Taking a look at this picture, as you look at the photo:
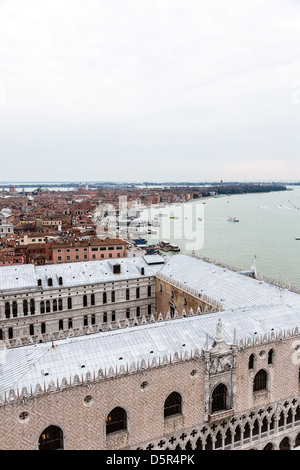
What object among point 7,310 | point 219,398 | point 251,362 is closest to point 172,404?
point 219,398

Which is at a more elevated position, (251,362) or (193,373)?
(193,373)

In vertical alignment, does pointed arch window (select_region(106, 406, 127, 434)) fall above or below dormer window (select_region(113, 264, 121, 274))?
below

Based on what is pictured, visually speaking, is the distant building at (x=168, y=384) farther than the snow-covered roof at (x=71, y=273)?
No

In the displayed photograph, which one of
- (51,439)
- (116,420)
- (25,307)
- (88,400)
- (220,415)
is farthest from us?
(25,307)

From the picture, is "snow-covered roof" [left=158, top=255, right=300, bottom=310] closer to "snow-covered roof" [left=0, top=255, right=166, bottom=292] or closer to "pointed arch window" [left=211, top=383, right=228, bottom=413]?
"snow-covered roof" [left=0, top=255, right=166, bottom=292]

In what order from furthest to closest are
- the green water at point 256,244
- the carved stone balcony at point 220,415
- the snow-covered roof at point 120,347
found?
the green water at point 256,244, the carved stone balcony at point 220,415, the snow-covered roof at point 120,347

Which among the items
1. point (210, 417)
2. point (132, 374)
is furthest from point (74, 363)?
point (210, 417)

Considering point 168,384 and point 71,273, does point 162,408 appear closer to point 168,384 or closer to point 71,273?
point 168,384

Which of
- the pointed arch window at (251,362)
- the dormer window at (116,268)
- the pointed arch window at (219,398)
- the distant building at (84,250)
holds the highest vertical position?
the dormer window at (116,268)

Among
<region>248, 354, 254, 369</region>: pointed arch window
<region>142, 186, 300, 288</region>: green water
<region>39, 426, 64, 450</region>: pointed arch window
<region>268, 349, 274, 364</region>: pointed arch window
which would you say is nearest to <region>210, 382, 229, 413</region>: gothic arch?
<region>248, 354, 254, 369</region>: pointed arch window

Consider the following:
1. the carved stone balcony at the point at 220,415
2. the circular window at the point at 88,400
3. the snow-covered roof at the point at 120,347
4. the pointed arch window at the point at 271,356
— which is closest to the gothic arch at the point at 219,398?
the carved stone balcony at the point at 220,415

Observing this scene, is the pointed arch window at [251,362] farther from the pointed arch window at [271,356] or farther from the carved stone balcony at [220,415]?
the carved stone balcony at [220,415]

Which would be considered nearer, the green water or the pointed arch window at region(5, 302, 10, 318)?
the pointed arch window at region(5, 302, 10, 318)
